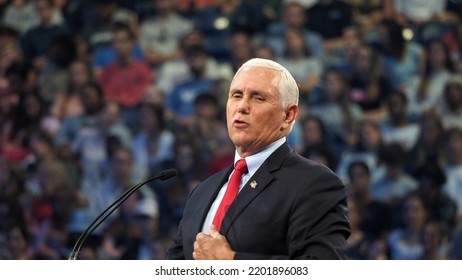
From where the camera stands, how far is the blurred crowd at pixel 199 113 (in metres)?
6.92

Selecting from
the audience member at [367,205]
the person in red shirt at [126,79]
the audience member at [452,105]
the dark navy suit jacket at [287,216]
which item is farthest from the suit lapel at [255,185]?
the person in red shirt at [126,79]

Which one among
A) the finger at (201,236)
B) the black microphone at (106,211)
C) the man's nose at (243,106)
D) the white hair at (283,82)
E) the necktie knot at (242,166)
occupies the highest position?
the white hair at (283,82)

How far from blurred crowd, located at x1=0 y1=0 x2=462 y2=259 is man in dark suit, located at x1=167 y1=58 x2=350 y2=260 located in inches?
146

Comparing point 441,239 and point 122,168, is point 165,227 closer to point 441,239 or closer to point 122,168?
point 122,168

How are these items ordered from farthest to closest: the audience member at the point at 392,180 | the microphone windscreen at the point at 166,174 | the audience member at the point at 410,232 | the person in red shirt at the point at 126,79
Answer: the person in red shirt at the point at 126,79 → the audience member at the point at 392,180 → the audience member at the point at 410,232 → the microphone windscreen at the point at 166,174

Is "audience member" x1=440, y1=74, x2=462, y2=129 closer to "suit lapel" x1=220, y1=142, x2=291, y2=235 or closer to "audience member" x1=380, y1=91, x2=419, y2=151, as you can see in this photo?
"audience member" x1=380, y1=91, x2=419, y2=151

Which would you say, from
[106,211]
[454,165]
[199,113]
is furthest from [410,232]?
[106,211]

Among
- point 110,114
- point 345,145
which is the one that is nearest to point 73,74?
point 110,114

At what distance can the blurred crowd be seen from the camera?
6.92 m

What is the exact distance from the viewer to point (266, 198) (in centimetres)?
289

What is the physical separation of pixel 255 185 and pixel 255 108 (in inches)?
9.5

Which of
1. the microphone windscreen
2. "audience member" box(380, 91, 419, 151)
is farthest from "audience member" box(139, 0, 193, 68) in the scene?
the microphone windscreen

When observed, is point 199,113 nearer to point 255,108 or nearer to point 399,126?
point 399,126

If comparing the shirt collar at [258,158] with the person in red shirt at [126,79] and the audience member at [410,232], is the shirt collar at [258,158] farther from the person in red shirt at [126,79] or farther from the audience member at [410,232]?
the person in red shirt at [126,79]
